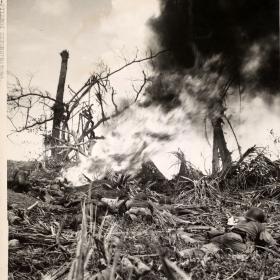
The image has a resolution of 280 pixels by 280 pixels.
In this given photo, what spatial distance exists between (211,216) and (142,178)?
2.00 feet

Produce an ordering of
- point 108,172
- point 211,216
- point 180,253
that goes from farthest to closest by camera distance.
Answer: point 108,172, point 211,216, point 180,253

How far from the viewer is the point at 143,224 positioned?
10.1ft

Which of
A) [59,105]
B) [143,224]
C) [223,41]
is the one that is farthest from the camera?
[59,105]

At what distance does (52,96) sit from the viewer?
3465 millimetres

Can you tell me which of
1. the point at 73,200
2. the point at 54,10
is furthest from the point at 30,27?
the point at 73,200

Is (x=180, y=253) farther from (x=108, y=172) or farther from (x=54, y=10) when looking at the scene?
(x=54, y=10)

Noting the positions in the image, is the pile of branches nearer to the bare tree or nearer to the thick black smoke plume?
the thick black smoke plume

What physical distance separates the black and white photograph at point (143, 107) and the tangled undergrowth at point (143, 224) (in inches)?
0.5

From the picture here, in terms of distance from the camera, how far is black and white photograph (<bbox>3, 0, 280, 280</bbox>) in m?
3.27

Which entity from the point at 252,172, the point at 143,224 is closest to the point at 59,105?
the point at 143,224

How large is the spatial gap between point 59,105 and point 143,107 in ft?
2.32

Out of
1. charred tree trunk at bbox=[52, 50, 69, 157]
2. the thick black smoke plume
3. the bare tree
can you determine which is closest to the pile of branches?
the thick black smoke plume

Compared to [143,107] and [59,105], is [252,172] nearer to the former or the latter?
[143,107]

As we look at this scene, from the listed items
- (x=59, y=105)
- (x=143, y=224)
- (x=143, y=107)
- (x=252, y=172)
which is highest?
(x=59, y=105)
